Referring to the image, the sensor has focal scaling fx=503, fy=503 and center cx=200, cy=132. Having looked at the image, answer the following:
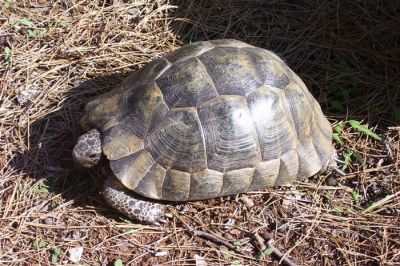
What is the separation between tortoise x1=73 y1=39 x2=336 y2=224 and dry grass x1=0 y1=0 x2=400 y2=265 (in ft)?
0.93

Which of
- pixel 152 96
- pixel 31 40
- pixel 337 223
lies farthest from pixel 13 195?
pixel 337 223

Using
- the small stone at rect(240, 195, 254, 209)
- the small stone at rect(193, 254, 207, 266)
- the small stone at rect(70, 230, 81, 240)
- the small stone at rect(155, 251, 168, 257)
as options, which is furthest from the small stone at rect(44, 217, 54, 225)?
the small stone at rect(240, 195, 254, 209)

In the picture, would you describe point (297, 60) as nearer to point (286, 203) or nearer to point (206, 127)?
point (286, 203)

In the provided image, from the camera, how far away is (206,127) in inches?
152

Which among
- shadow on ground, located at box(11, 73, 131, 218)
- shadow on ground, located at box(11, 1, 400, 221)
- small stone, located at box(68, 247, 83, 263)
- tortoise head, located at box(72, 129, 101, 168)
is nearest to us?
small stone, located at box(68, 247, 83, 263)

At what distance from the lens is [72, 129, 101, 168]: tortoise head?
3.95 m

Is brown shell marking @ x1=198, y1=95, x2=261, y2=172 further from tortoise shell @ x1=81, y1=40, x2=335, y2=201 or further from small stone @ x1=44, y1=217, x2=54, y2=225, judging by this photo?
small stone @ x1=44, y1=217, x2=54, y2=225

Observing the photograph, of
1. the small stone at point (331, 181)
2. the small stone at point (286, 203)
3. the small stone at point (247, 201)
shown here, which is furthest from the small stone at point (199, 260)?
the small stone at point (331, 181)

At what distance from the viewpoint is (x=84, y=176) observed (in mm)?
4332

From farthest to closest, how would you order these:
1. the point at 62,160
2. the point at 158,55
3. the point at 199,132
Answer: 1. the point at 158,55
2. the point at 62,160
3. the point at 199,132

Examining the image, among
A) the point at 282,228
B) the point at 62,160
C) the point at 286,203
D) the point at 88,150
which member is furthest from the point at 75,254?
the point at 286,203

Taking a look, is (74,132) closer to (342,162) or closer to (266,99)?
(266,99)

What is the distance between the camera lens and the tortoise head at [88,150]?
3953 millimetres

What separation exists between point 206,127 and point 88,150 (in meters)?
0.95
